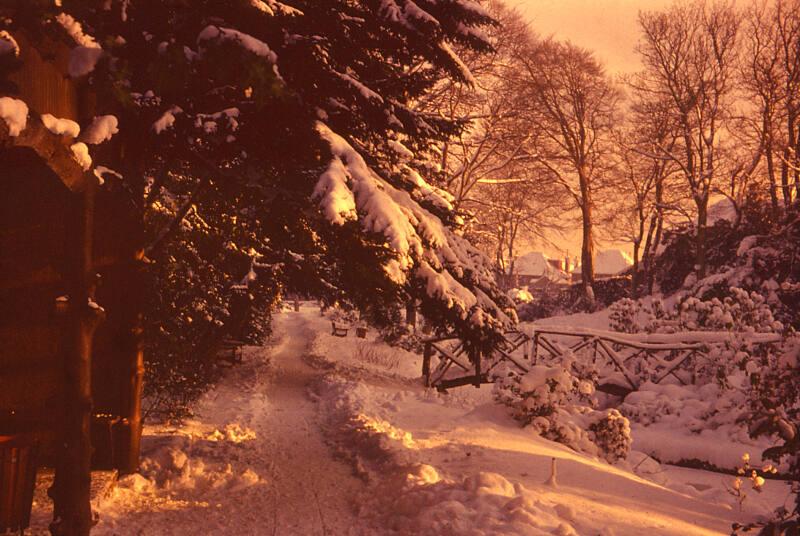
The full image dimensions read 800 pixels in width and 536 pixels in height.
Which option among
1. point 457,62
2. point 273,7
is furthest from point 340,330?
point 273,7

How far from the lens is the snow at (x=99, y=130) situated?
457 centimetres

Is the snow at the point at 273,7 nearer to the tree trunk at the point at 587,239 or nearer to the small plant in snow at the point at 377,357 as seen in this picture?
the small plant in snow at the point at 377,357

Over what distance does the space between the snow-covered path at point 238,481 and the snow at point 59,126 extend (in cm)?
370

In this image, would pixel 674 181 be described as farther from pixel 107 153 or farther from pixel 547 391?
pixel 107 153

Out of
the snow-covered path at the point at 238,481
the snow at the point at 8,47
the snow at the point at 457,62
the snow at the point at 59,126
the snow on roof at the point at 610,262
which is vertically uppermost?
the snow on roof at the point at 610,262

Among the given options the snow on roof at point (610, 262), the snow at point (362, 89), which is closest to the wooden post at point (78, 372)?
the snow at point (362, 89)

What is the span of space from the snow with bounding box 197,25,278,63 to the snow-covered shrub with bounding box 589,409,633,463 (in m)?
7.92

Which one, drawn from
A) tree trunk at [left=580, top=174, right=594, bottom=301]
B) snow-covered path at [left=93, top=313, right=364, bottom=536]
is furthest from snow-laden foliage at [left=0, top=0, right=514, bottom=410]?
tree trunk at [left=580, top=174, right=594, bottom=301]

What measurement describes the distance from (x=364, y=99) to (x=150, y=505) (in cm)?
469

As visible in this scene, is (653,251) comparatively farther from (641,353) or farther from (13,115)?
(13,115)

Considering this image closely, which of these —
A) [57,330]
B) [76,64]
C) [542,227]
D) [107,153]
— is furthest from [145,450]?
[542,227]

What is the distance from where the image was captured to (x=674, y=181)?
1309 inches

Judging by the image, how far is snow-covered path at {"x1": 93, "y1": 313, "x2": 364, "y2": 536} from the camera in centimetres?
647

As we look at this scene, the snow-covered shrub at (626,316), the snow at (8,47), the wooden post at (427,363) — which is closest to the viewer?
the snow at (8,47)
